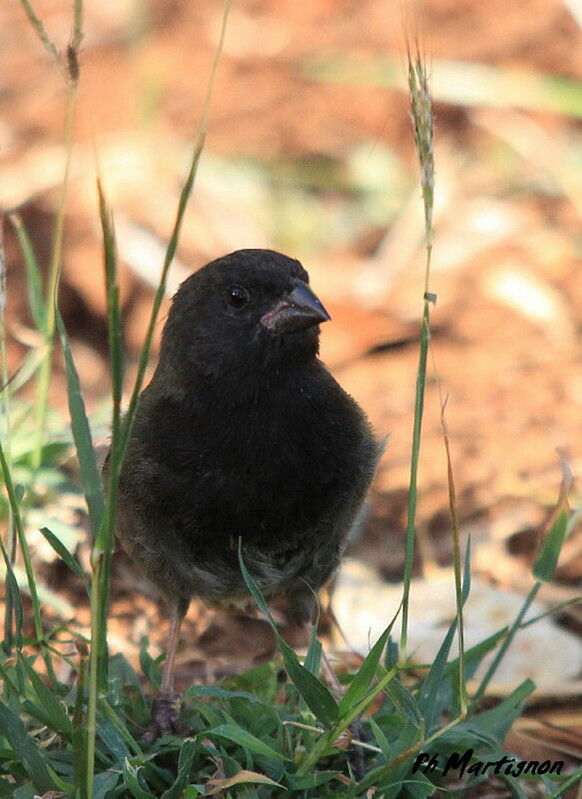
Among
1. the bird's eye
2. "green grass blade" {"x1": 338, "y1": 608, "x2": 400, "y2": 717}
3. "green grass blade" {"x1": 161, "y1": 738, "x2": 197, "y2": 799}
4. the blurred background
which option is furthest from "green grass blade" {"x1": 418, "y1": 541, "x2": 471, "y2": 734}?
the blurred background

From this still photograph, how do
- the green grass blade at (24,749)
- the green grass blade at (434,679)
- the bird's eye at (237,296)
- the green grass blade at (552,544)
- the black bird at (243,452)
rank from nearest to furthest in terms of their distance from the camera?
the green grass blade at (24,749) < the green grass blade at (434,679) < the green grass blade at (552,544) < the black bird at (243,452) < the bird's eye at (237,296)

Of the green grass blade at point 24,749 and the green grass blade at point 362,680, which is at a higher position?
the green grass blade at point 362,680

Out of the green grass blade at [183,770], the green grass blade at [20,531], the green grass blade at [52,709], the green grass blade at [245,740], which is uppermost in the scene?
the green grass blade at [20,531]

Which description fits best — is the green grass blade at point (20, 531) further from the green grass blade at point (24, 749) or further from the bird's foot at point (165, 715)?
the bird's foot at point (165, 715)

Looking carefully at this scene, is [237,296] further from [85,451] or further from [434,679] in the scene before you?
[434,679]

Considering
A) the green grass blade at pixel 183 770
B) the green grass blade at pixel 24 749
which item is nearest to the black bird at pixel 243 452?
the green grass blade at pixel 183 770

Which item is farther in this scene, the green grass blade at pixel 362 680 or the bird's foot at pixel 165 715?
the bird's foot at pixel 165 715

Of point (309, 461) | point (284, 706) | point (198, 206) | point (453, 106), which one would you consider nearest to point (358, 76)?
point (453, 106)
